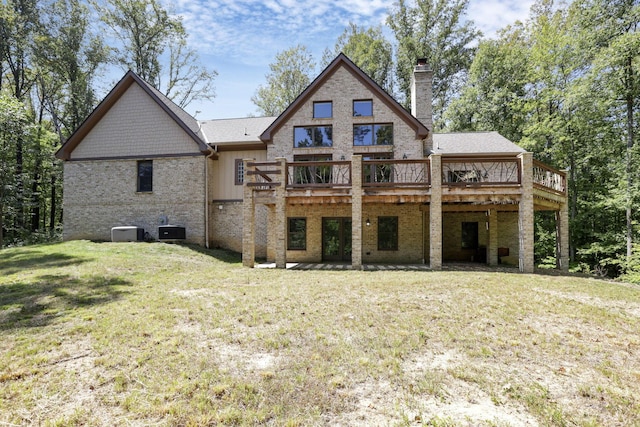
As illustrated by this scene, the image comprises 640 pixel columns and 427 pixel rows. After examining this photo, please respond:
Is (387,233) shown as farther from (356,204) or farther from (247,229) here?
(247,229)

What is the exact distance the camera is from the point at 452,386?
3.26 metres

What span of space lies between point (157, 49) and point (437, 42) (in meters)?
23.1

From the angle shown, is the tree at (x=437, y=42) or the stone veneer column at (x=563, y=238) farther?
the tree at (x=437, y=42)

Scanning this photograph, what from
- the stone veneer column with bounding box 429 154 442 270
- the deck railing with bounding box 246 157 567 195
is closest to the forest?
the deck railing with bounding box 246 157 567 195

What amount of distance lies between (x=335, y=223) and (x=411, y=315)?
9.69m

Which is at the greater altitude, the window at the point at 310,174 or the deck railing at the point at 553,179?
the window at the point at 310,174

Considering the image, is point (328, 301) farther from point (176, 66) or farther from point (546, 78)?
point (176, 66)

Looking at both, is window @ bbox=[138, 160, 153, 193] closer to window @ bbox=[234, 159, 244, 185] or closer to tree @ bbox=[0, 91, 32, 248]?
window @ bbox=[234, 159, 244, 185]

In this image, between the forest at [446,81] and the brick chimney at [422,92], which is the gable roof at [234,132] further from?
the forest at [446,81]

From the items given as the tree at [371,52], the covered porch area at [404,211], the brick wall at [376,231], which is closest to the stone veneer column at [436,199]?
the covered porch area at [404,211]

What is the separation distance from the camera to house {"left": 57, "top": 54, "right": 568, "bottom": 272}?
47.5 feet

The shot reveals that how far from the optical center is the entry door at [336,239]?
583 inches

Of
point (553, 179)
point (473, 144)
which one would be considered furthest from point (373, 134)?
point (553, 179)

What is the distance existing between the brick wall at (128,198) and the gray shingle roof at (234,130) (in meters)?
1.85
